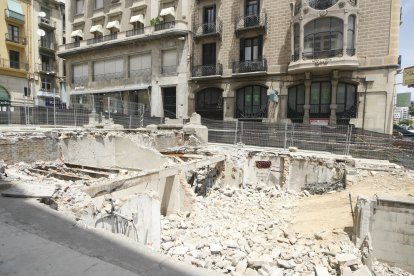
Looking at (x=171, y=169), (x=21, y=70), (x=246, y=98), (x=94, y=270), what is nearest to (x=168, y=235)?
(x=171, y=169)

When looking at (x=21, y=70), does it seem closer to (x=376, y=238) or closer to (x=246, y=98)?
(x=246, y=98)

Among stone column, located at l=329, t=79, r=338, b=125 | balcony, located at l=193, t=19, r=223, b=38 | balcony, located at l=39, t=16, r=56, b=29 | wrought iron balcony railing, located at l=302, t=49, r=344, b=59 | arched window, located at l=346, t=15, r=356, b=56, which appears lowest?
stone column, located at l=329, t=79, r=338, b=125

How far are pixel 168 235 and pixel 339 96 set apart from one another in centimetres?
1663

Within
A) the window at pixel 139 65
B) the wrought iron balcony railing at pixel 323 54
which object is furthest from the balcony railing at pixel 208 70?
the wrought iron balcony railing at pixel 323 54

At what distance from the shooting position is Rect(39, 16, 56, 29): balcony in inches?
1350

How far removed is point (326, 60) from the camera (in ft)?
60.2

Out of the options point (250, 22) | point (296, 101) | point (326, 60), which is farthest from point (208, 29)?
point (326, 60)

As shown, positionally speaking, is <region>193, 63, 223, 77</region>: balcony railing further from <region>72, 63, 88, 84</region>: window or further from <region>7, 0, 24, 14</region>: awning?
<region>7, 0, 24, 14</region>: awning

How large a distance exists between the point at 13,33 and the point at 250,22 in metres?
27.6

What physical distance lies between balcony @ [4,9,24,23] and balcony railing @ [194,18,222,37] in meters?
21.7

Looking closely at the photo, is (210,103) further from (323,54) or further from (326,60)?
(326,60)

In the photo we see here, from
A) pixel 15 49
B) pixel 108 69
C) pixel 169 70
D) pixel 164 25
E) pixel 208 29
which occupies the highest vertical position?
pixel 164 25

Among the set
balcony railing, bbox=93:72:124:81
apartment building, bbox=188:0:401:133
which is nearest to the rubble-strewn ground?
apartment building, bbox=188:0:401:133

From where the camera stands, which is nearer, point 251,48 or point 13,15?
point 251,48
